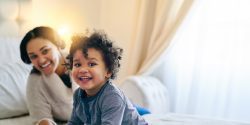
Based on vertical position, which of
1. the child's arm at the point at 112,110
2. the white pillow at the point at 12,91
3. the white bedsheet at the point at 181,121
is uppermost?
the child's arm at the point at 112,110

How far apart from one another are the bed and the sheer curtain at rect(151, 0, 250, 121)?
1.28ft

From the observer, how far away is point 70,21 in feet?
8.27

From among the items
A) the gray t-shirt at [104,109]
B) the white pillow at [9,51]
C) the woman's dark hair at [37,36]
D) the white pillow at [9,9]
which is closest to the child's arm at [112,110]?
the gray t-shirt at [104,109]

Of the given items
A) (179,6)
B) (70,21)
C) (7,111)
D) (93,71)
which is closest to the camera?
(93,71)

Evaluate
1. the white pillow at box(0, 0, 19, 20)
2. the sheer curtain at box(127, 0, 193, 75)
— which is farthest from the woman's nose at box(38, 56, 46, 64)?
the sheer curtain at box(127, 0, 193, 75)

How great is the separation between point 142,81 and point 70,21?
824mm

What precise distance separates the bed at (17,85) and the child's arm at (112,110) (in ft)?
1.63

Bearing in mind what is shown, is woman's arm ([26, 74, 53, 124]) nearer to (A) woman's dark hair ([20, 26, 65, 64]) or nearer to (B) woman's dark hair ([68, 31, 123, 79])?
(A) woman's dark hair ([20, 26, 65, 64])

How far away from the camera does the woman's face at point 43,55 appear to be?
1.22m

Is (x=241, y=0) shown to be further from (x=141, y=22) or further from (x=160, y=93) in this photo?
(x=160, y=93)

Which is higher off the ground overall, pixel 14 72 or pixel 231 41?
pixel 231 41

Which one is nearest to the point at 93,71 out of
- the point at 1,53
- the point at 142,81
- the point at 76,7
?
the point at 1,53

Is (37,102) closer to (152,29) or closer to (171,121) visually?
(171,121)

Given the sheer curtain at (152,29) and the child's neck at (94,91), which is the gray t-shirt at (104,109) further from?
the sheer curtain at (152,29)
